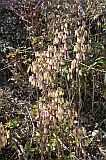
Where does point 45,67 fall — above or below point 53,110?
above

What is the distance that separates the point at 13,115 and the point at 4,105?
145 millimetres

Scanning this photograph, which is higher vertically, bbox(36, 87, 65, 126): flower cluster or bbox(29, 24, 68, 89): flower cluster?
bbox(29, 24, 68, 89): flower cluster

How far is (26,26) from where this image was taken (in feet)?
12.3

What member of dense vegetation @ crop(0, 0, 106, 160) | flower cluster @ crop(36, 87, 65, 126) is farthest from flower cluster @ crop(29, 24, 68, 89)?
flower cluster @ crop(36, 87, 65, 126)

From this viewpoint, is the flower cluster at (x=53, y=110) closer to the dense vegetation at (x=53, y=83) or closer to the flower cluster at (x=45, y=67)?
the dense vegetation at (x=53, y=83)

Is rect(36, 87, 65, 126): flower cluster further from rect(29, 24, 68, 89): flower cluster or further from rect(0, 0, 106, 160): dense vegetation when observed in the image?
rect(29, 24, 68, 89): flower cluster

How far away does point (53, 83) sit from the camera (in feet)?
8.36

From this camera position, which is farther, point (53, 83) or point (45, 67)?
point (53, 83)

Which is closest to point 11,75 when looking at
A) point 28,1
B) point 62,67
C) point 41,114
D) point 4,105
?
point 4,105

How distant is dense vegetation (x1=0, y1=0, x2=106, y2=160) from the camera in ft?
7.61

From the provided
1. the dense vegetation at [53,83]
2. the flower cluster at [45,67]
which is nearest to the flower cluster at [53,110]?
the dense vegetation at [53,83]

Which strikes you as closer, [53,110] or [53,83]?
[53,110]

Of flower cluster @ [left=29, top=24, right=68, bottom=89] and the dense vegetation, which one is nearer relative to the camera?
flower cluster @ [left=29, top=24, right=68, bottom=89]

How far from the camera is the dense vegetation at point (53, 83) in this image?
232 centimetres
